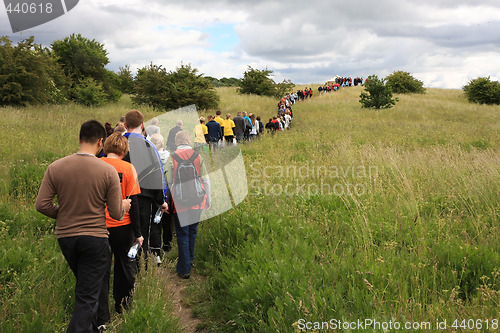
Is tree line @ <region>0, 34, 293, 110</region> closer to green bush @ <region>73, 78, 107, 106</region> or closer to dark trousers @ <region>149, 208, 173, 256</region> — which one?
green bush @ <region>73, 78, 107, 106</region>

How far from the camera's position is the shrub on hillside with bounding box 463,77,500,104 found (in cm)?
3766

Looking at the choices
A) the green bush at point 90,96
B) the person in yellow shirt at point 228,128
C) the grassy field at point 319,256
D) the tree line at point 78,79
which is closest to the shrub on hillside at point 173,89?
the tree line at point 78,79

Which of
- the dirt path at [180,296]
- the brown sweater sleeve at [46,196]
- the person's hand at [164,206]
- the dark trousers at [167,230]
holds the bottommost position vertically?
the dirt path at [180,296]

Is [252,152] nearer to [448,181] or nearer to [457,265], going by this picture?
[448,181]

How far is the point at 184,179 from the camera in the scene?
522cm

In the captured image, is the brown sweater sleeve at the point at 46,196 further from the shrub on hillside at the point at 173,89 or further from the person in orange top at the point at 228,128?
the shrub on hillside at the point at 173,89

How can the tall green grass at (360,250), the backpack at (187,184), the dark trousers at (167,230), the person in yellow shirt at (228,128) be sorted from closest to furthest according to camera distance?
the tall green grass at (360,250) → the backpack at (187,184) → the dark trousers at (167,230) → the person in yellow shirt at (228,128)

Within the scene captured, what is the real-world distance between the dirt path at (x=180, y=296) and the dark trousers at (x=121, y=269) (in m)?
0.62

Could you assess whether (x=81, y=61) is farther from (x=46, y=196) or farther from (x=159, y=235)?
(x=46, y=196)

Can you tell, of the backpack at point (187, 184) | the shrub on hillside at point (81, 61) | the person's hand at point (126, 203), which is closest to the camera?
the person's hand at point (126, 203)

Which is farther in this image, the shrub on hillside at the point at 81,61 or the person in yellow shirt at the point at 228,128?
the shrub on hillside at the point at 81,61

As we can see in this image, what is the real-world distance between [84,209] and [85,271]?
0.60 meters

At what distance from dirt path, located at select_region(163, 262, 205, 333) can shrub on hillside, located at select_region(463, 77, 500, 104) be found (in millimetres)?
42926

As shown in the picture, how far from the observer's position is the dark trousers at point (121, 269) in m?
3.78
